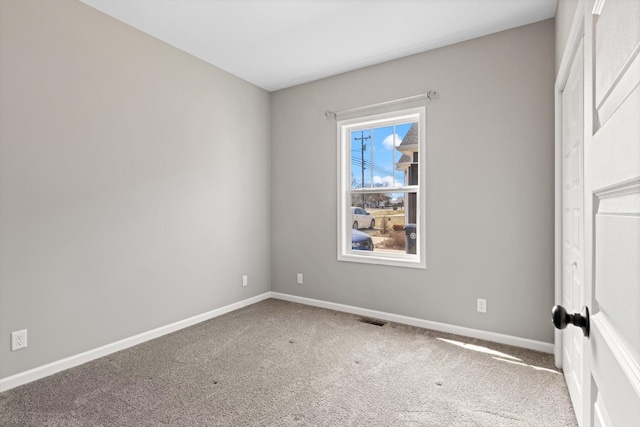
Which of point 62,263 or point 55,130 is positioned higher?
point 55,130

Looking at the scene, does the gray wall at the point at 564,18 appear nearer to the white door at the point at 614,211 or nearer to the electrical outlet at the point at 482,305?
the white door at the point at 614,211

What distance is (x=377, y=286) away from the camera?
3.58 meters

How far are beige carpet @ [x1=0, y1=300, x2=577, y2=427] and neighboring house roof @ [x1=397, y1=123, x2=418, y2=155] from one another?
1.78m

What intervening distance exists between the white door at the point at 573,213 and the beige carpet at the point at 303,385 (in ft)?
0.79

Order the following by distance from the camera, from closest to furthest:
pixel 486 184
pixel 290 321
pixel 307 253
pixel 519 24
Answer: pixel 519 24, pixel 486 184, pixel 290 321, pixel 307 253

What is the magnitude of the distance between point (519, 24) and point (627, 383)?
3.10 meters

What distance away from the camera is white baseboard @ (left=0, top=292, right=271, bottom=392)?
223 centimetres

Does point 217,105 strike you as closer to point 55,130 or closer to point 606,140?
point 55,130

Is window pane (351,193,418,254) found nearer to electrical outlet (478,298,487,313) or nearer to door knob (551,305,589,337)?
electrical outlet (478,298,487,313)

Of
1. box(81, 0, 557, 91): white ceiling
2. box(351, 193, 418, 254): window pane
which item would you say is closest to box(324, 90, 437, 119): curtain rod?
box(81, 0, 557, 91): white ceiling

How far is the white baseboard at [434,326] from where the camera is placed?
2797 millimetres

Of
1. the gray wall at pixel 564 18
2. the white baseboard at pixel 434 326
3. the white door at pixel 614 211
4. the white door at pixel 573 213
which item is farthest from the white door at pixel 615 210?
the white baseboard at pixel 434 326

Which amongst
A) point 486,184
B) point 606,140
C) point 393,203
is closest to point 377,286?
point 393,203

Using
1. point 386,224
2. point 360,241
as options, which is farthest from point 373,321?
point 386,224
